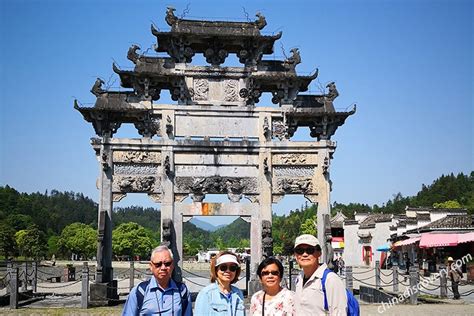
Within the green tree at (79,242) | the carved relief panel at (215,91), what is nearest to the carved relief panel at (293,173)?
the carved relief panel at (215,91)

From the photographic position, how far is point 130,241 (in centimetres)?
8225

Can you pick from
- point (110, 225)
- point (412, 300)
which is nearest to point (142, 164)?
point (110, 225)

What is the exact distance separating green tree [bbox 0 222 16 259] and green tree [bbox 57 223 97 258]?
531 inches

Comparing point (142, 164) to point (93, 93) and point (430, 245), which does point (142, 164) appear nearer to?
point (93, 93)

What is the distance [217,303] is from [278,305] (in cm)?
59

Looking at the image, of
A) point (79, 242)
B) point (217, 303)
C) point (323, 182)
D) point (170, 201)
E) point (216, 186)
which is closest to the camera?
point (217, 303)

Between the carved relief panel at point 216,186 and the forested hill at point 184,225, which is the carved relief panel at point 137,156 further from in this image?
the forested hill at point 184,225

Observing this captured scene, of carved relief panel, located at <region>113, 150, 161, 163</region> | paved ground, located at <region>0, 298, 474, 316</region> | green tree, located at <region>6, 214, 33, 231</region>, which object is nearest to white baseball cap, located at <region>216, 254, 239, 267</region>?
paved ground, located at <region>0, 298, 474, 316</region>

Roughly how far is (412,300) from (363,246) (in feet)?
123

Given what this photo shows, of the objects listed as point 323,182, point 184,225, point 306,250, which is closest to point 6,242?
point 184,225

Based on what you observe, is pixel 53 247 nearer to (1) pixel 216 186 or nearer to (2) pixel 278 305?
(1) pixel 216 186

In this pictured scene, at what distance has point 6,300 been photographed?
16.8 m

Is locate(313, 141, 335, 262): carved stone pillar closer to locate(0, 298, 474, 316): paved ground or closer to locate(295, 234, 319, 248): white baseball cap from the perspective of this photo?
locate(0, 298, 474, 316): paved ground

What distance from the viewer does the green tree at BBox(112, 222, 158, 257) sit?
8200 cm
